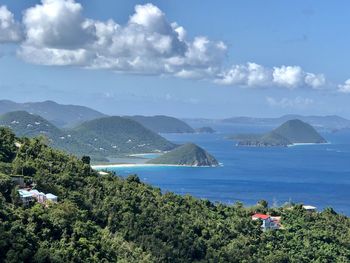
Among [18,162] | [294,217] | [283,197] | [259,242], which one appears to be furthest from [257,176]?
[18,162]

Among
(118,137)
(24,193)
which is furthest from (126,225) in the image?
(118,137)

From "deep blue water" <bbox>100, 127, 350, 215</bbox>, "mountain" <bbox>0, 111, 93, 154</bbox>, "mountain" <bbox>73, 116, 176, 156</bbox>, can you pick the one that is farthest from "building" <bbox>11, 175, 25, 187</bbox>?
"mountain" <bbox>73, 116, 176, 156</bbox>

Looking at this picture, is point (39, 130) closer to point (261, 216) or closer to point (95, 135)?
point (95, 135)

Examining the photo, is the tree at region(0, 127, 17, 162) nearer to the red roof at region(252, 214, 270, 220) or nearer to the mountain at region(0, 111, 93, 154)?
the red roof at region(252, 214, 270, 220)

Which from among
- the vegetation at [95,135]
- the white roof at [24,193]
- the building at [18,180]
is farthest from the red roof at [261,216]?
the vegetation at [95,135]

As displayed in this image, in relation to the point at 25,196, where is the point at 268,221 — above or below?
below

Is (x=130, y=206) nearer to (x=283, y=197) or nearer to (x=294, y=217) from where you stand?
(x=294, y=217)
